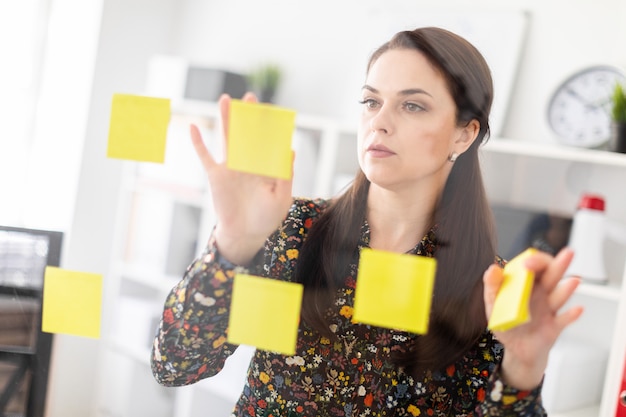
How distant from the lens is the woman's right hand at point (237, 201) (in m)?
0.63

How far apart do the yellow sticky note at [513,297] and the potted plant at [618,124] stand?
679 millimetres

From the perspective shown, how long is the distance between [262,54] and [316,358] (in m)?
0.94

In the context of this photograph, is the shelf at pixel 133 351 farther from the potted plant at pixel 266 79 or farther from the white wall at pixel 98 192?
the potted plant at pixel 266 79

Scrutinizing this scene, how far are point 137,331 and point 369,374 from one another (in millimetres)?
431

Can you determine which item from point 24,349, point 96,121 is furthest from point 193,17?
point 24,349

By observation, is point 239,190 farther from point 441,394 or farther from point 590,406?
point 590,406

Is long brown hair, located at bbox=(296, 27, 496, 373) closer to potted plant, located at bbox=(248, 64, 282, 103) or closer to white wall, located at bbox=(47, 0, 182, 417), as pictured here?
white wall, located at bbox=(47, 0, 182, 417)

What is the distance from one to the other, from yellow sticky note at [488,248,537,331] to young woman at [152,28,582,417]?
13 millimetres

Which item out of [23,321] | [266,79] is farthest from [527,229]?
[266,79]

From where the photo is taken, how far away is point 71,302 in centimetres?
75

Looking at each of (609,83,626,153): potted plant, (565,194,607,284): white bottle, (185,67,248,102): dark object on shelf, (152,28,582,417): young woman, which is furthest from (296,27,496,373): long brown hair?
(185,67,248,102): dark object on shelf

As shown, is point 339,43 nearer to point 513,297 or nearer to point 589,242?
point 589,242

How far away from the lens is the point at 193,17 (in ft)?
4.01

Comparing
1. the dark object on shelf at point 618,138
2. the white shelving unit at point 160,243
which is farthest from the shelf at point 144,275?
the dark object on shelf at point 618,138
